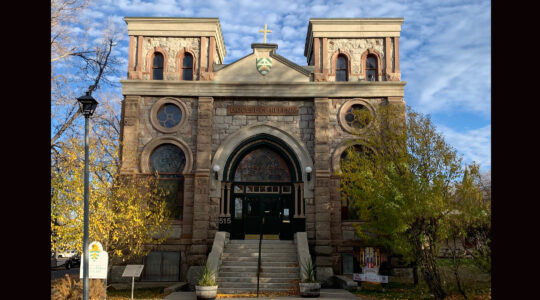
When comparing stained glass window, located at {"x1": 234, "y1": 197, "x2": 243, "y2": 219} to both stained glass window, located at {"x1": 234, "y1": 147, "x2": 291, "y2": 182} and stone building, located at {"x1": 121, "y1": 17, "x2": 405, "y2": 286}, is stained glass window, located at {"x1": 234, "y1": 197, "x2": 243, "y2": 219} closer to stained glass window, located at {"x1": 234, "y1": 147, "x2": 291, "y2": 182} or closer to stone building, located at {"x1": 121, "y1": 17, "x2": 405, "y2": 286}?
stone building, located at {"x1": 121, "y1": 17, "x2": 405, "y2": 286}

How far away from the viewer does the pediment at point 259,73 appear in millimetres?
21219

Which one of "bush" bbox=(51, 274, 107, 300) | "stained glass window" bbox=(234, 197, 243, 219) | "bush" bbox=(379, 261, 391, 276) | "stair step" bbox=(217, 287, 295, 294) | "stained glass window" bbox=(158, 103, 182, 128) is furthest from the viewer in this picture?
"stained glass window" bbox=(158, 103, 182, 128)

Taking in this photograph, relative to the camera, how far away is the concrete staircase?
15.9 m

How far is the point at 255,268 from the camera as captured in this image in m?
17.0

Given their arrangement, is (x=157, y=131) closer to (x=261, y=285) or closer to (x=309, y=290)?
(x=261, y=285)

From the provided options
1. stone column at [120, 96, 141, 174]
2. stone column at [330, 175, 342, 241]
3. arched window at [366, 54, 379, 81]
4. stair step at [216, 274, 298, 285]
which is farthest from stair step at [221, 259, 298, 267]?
arched window at [366, 54, 379, 81]

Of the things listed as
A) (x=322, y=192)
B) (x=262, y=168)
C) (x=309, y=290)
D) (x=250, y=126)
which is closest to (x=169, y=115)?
(x=250, y=126)

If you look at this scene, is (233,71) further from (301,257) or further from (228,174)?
(301,257)

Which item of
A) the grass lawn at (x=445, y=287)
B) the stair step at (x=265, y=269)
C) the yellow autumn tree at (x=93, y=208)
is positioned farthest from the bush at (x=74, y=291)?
the grass lawn at (x=445, y=287)

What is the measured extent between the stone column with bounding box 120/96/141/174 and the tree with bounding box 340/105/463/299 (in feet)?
30.3

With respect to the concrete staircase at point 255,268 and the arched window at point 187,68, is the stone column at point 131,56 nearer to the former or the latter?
the arched window at point 187,68

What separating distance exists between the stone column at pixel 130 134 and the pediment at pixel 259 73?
13.1 ft

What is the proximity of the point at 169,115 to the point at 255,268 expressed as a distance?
8.35 metres

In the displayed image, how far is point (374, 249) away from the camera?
1988 cm
